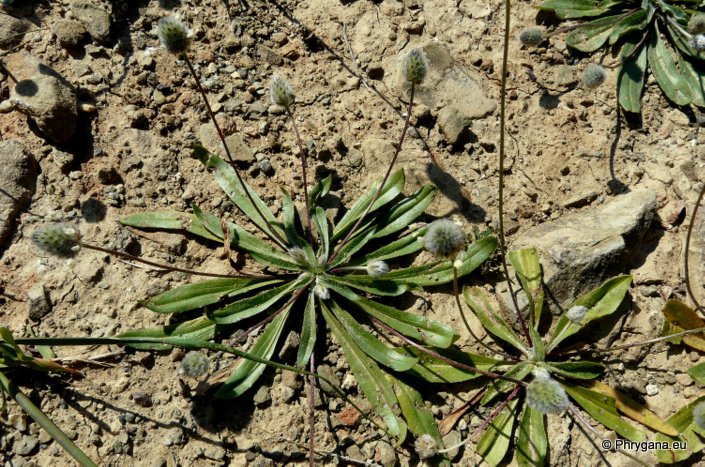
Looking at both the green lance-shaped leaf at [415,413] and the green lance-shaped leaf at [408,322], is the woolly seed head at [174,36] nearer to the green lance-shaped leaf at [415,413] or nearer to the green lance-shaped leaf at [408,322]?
the green lance-shaped leaf at [408,322]

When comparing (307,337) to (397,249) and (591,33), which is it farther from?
A: (591,33)

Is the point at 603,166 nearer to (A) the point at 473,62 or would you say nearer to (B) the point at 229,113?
(A) the point at 473,62

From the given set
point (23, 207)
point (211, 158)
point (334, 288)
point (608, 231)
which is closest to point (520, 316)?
point (608, 231)

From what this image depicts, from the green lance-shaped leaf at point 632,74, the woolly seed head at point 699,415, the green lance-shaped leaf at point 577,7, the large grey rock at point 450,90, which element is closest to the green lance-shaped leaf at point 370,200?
the large grey rock at point 450,90

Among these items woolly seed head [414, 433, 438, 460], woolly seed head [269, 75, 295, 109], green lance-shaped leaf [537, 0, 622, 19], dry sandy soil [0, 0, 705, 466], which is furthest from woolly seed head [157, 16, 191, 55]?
green lance-shaped leaf [537, 0, 622, 19]

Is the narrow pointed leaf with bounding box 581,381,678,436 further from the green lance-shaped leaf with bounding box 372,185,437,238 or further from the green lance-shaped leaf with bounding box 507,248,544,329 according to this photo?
the green lance-shaped leaf with bounding box 372,185,437,238

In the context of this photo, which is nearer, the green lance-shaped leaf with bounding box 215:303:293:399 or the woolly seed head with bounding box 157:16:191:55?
the woolly seed head with bounding box 157:16:191:55
